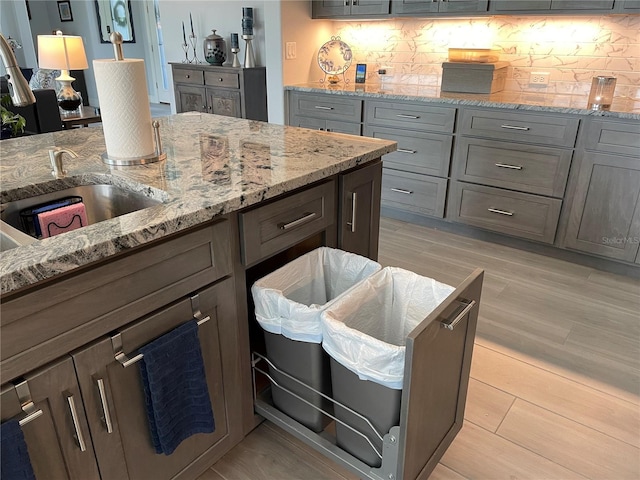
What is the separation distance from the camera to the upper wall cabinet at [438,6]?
10.1ft

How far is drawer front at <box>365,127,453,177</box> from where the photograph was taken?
3.18m

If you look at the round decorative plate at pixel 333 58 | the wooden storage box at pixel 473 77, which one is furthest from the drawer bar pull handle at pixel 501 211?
the round decorative plate at pixel 333 58

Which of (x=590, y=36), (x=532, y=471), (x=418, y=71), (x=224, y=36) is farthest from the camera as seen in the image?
(x=224, y=36)

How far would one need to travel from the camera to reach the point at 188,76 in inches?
175

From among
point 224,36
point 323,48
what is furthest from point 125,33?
point 323,48

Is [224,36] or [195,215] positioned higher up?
[224,36]

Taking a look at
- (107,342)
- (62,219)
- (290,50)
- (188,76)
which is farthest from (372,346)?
(188,76)

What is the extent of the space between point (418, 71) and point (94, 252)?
11.0 feet

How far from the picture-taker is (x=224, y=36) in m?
4.43

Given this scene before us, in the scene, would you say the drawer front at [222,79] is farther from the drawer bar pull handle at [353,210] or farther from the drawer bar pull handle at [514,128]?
the drawer bar pull handle at [353,210]

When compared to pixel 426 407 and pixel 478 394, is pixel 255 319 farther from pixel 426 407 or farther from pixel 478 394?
pixel 478 394

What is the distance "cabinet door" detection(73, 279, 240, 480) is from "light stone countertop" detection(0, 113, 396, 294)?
0.23 metres

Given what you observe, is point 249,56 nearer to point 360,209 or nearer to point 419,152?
point 419,152

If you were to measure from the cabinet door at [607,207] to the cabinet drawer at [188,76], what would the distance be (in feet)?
10.5
